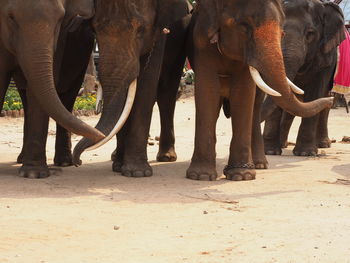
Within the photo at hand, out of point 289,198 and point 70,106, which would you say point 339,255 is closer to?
point 289,198

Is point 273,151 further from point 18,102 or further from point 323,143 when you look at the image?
point 18,102

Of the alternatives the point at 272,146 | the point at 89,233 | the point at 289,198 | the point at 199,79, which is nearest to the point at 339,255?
the point at 89,233

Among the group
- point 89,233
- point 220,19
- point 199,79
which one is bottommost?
point 89,233

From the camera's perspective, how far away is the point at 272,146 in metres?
10.6

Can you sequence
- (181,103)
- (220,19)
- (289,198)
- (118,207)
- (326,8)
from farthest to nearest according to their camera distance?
1. (181,103)
2. (326,8)
3. (220,19)
4. (289,198)
5. (118,207)

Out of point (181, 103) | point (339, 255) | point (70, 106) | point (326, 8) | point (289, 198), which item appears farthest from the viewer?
point (181, 103)

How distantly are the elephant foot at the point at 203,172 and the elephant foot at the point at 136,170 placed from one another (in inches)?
16.7

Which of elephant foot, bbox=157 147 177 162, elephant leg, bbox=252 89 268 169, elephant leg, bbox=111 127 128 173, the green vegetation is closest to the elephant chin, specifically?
elephant leg, bbox=111 127 128 173

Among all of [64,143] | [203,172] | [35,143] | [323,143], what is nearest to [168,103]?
[64,143]

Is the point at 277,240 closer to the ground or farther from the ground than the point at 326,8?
closer to the ground

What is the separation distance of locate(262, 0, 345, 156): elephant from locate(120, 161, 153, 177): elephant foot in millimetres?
1826

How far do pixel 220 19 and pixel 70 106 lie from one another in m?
2.08

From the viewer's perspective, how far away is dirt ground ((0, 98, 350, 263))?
493 centimetres

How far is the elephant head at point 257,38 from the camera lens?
7180mm
